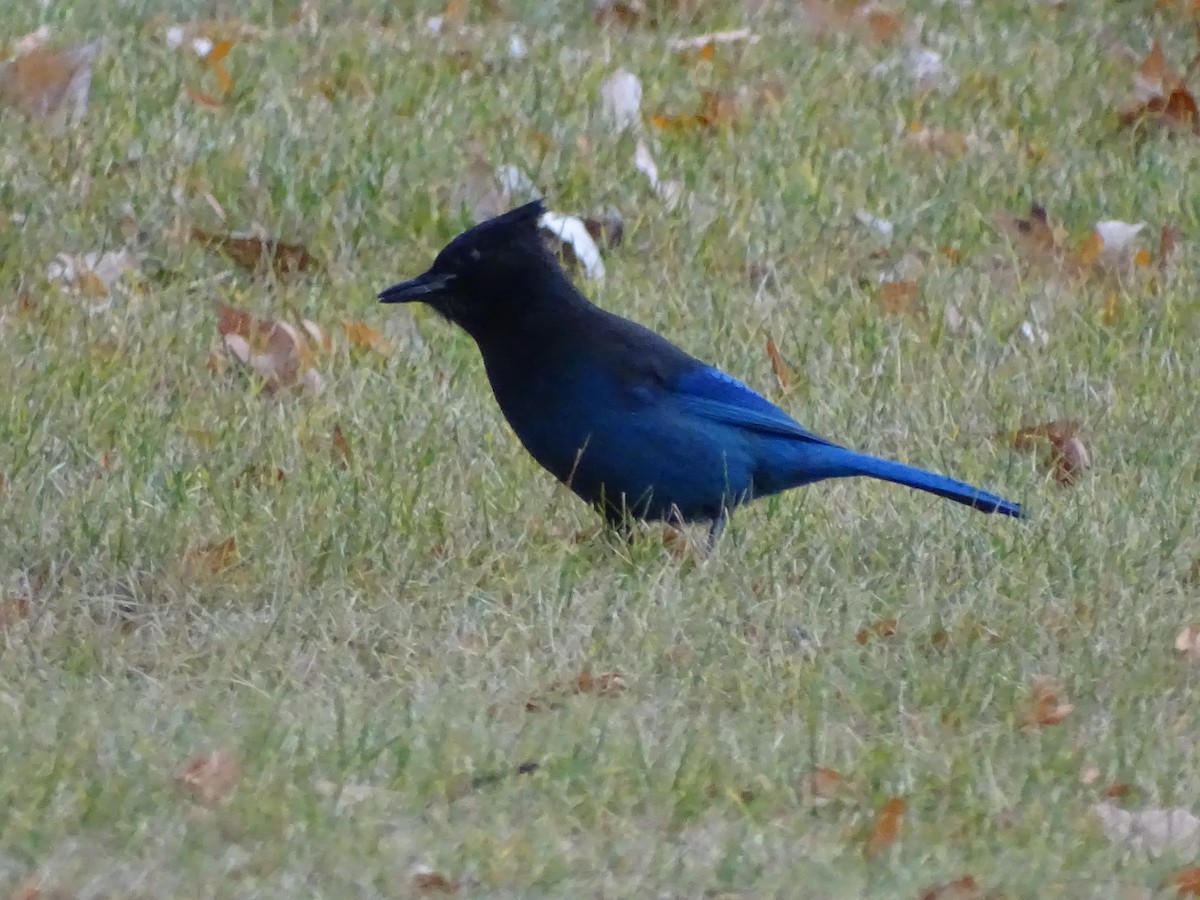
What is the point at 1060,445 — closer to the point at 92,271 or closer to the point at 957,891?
the point at 957,891

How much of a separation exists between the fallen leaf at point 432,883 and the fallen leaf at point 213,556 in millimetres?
1411

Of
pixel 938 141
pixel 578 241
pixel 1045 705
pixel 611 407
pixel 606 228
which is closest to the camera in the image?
pixel 1045 705

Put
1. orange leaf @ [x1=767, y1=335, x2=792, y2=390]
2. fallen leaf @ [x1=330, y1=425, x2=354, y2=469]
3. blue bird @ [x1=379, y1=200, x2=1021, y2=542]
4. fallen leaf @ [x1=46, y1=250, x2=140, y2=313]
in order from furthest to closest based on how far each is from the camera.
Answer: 1. fallen leaf @ [x1=46, y1=250, x2=140, y2=313]
2. orange leaf @ [x1=767, y1=335, x2=792, y2=390]
3. fallen leaf @ [x1=330, y1=425, x2=354, y2=469]
4. blue bird @ [x1=379, y1=200, x2=1021, y2=542]

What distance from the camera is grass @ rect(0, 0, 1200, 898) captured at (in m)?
3.37

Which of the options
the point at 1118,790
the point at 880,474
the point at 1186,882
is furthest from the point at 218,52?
the point at 1186,882

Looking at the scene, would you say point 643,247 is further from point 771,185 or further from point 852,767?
point 852,767

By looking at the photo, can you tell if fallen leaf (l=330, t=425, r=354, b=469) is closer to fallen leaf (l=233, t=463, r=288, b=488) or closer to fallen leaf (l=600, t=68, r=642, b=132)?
fallen leaf (l=233, t=463, r=288, b=488)

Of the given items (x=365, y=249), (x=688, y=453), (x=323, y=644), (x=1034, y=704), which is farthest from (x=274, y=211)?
Result: (x=1034, y=704)

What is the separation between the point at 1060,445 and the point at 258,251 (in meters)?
2.34

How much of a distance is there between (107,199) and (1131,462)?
2.99 meters

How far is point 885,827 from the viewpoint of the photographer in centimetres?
336

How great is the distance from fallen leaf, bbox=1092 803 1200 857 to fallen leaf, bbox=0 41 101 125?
176 inches

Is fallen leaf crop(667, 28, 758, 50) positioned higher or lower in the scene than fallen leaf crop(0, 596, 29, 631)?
higher

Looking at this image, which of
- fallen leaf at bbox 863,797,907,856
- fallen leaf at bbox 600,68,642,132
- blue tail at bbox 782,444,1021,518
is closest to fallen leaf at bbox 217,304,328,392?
blue tail at bbox 782,444,1021,518
